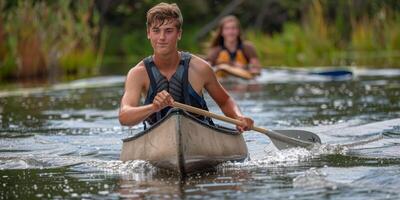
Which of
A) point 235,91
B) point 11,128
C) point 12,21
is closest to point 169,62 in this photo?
point 11,128

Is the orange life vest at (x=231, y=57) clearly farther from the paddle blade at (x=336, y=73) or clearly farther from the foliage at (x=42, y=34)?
the foliage at (x=42, y=34)

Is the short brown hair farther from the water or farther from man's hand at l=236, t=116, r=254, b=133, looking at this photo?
the water

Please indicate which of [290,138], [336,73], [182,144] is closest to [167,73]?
[182,144]

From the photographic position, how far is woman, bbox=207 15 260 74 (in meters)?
20.7

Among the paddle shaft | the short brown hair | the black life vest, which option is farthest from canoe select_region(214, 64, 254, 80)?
the short brown hair

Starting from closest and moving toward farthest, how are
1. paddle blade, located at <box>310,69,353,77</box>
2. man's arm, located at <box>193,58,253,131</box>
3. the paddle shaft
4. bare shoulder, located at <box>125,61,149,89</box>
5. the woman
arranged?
the paddle shaft, bare shoulder, located at <box>125,61,149,89</box>, man's arm, located at <box>193,58,253,131</box>, the woman, paddle blade, located at <box>310,69,353,77</box>

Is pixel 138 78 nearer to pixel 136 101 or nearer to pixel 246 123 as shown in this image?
pixel 136 101

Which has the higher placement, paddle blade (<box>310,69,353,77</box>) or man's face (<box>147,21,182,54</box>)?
paddle blade (<box>310,69,353,77</box>)

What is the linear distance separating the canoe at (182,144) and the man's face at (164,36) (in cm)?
75

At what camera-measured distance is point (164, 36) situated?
9.20 m

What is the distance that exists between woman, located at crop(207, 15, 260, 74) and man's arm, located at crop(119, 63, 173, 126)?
11155 millimetres

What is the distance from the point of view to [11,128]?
45.1 ft

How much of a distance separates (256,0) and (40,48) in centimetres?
1776

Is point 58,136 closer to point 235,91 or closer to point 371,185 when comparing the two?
point 371,185
